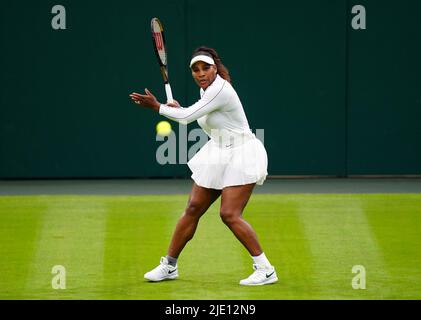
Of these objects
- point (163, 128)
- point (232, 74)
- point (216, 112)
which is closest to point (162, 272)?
point (216, 112)

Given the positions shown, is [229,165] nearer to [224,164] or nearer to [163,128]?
[224,164]

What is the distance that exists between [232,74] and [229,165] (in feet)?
21.4

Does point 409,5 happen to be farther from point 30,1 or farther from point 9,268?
point 9,268

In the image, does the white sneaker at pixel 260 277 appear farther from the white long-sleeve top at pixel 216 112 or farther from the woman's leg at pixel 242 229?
the white long-sleeve top at pixel 216 112

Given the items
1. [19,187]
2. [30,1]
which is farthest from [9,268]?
[30,1]

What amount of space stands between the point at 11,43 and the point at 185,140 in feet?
8.47

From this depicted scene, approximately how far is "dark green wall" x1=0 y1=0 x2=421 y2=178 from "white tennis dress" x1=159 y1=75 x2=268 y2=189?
6255 mm

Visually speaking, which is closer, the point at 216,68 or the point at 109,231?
the point at 216,68

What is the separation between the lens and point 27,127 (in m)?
14.0

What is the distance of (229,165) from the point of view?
7500 millimetres

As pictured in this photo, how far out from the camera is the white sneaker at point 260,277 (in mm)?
7438

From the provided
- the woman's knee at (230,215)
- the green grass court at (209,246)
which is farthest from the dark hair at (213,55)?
the green grass court at (209,246)

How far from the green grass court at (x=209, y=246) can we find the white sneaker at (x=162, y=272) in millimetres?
77

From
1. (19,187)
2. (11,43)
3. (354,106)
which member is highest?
(11,43)
